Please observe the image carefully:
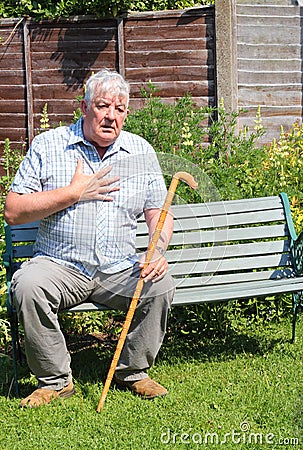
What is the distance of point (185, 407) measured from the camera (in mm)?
3785

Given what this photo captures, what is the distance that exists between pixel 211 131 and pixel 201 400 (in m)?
1.90

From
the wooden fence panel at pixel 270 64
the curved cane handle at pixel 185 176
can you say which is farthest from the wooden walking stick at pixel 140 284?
the wooden fence panel at pixel 270 64

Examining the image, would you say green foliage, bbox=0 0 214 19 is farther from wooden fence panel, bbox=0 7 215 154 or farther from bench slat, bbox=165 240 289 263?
bench slat, bbox=165 240 289 263

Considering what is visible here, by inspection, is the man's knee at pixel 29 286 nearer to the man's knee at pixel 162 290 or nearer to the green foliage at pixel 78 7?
the man's knee at pixel 162 290

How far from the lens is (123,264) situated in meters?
3.94

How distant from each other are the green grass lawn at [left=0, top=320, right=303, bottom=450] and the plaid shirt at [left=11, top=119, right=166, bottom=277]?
25.8 inches

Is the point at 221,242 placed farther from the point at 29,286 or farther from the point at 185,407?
the point at 29,286

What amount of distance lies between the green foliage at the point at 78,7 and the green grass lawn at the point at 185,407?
13.1 ft

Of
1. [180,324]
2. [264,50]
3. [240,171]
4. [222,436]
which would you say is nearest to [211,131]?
[240,171]

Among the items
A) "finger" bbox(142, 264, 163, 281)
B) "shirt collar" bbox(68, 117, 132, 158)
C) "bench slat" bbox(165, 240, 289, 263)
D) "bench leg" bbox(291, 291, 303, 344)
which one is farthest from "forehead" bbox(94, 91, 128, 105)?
"bench leg" bbox(291, 291, 303, 344)

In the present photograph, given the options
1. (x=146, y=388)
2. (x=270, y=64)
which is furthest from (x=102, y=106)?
(x=270, y=64)

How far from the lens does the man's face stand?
3857 millimetres

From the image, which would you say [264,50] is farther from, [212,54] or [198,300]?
[198,300]

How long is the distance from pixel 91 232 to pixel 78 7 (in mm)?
4459
